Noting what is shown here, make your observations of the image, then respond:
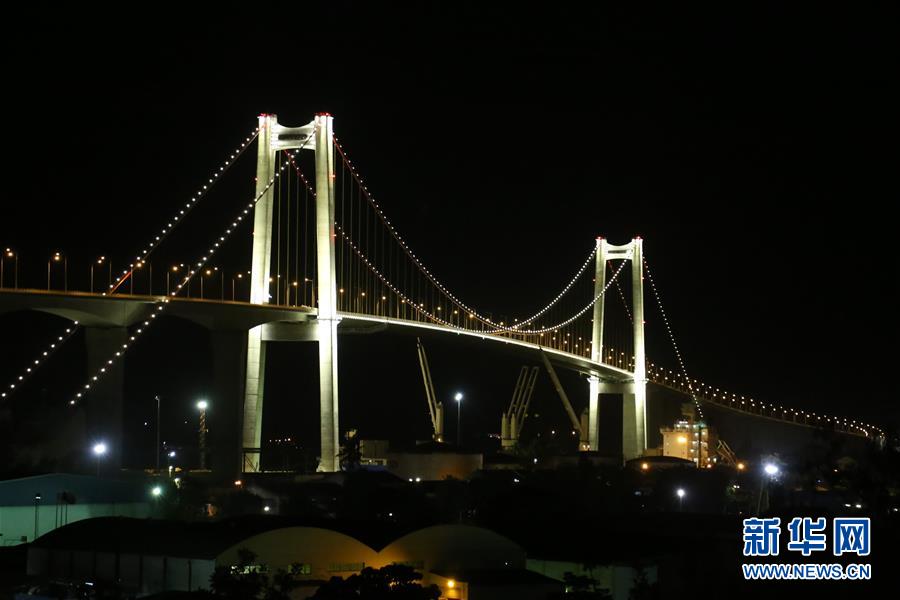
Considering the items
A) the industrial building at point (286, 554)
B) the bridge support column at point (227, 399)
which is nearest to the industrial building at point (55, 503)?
the industrial building at point (286, 554)

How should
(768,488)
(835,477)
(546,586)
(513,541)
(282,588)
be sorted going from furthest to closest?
(768,488)
(513,541)
(546,586)
(282,588)
(835,477)

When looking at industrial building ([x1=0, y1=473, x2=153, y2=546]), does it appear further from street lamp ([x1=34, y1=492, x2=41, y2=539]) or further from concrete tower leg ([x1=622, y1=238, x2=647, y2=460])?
concrete tower leg ([x1=622, y1=238, x2=647, y2=460])

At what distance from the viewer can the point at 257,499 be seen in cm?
4256

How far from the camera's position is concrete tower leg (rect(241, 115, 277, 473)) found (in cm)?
4959

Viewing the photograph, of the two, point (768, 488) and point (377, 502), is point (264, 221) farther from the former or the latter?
point (768, 488)

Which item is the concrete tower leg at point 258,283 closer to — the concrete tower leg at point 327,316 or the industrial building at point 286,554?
the concrete tower leg at point 327,316

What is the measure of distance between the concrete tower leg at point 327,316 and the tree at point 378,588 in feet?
79.6

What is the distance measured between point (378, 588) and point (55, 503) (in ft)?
51.0

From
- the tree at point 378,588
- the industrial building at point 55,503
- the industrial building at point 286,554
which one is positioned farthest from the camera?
the industrial building at point 55,503

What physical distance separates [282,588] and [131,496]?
15.0 meters

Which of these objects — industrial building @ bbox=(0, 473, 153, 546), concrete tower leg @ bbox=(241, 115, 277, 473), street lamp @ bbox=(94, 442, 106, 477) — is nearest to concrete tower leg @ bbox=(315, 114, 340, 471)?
concrete tower leg @ bbox=(241, 115, 277, 473)


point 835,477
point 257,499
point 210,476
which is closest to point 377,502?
point 257,499

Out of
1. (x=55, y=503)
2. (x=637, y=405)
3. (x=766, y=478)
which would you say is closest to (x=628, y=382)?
(x=637, y=405)

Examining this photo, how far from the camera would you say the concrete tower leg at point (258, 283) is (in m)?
49.6
